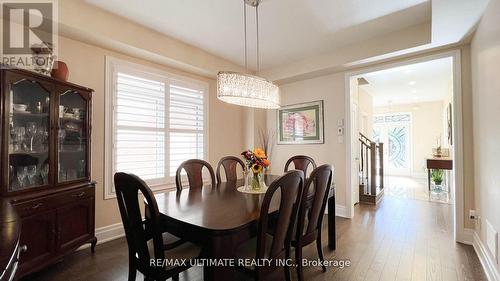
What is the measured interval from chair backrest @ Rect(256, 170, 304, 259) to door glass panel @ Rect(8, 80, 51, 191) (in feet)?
6.76

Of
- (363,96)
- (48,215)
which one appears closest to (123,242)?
(48,215)

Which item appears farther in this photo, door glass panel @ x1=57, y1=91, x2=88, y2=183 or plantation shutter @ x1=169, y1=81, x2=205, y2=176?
plantation shutter @ x1=169, y1=81, x2=205, y2=176

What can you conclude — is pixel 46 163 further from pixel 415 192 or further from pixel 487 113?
pixel 415 192

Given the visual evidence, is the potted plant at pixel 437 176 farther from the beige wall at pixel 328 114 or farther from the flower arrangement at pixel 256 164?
the flower arrangement at pixel 256 164

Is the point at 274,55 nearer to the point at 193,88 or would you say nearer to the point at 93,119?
the point at 193,88

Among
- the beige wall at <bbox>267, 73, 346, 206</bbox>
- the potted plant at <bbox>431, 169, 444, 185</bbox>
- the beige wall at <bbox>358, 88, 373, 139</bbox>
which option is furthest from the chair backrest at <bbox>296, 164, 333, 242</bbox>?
the potted plant at <bbox>431, 169, 444, 185</bbox>

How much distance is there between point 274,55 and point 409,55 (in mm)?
1854

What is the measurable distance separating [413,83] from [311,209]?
5.07 metres

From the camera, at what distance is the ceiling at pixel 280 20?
234 cm

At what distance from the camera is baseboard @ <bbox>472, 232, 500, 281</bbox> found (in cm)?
188

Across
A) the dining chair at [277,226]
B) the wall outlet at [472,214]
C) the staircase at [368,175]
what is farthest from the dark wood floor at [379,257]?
the staircase at [368,175]

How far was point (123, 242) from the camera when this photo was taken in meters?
2.73

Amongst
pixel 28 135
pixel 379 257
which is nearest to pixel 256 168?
pixel 379 257

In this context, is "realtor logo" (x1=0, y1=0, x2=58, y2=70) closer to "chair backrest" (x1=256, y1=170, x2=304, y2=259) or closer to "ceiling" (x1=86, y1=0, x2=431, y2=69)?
"ceiling" (x1=86, y1=0, x2=431, y2=69)
